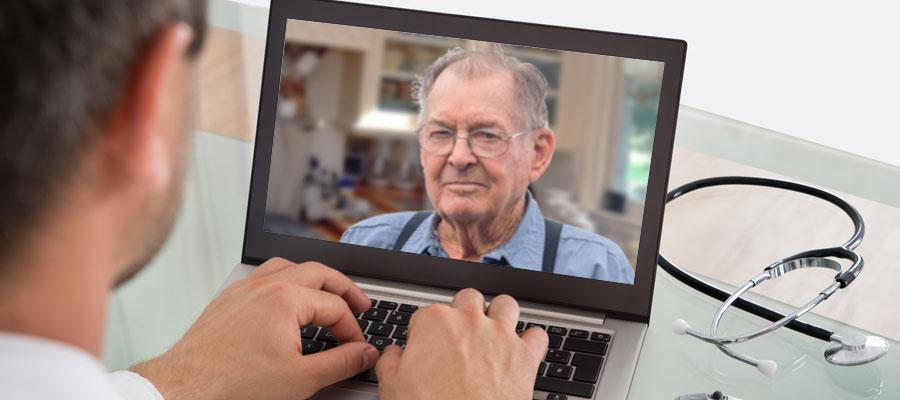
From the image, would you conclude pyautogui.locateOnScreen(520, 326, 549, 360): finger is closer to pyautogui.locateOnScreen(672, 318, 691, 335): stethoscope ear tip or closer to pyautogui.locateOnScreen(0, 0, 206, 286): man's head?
pyautogui.locateOnScreen(672, 318, 691, 335): stethoscope ear tip

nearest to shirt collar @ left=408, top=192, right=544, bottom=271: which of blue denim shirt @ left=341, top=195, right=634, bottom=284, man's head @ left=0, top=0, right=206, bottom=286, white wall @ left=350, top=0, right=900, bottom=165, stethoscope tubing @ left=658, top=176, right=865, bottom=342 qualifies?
blue denim shirt @ left=341, top=195, right=634, bottom=284

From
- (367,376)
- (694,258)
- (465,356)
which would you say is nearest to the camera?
Answer: (465,356)

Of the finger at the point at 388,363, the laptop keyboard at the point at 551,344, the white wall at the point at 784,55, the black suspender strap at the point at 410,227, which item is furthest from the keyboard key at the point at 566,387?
the white wall at the point at 784,55

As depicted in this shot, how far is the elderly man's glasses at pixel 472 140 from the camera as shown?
110cm

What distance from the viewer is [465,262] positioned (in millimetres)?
1120

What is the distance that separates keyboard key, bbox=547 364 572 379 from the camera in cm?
97

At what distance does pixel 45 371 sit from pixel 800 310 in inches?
31.1

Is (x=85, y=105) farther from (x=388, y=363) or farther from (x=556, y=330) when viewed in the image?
(x=556, y=330)

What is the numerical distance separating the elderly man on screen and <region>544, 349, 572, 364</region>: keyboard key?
0.11m

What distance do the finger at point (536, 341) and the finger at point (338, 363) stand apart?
14 centimetres

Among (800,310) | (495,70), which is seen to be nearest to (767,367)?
(800,310)

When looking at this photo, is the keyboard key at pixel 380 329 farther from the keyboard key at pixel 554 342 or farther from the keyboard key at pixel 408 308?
the keyboard key at pixel 554 342

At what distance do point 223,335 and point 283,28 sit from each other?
378 millimetres

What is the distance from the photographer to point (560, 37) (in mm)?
1091
